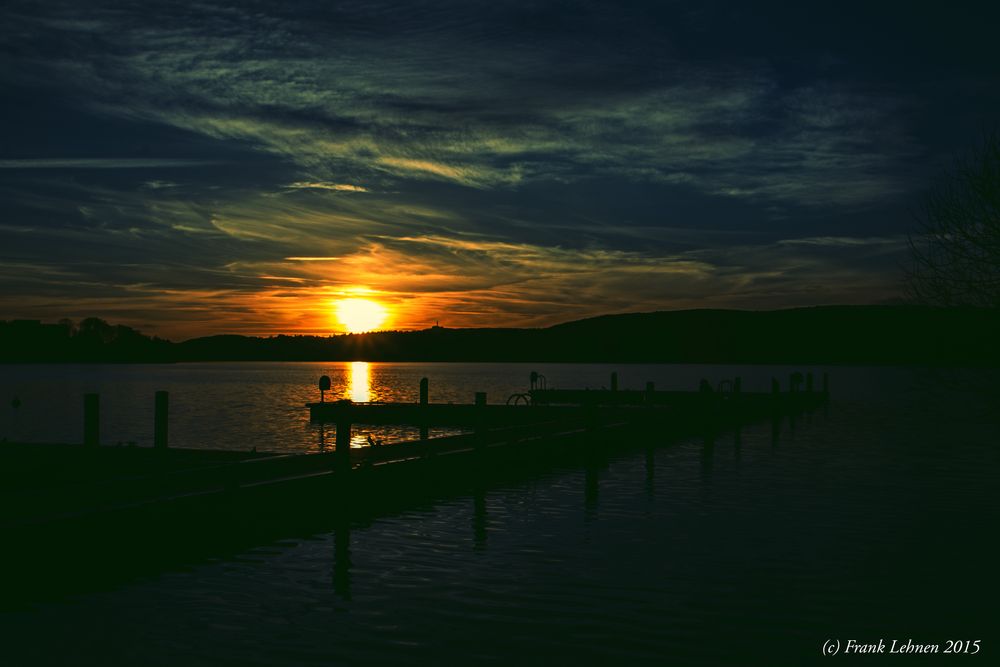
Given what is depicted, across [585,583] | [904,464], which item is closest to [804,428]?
[904,464]

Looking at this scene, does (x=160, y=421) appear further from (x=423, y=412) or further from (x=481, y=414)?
(x=423, y=412)

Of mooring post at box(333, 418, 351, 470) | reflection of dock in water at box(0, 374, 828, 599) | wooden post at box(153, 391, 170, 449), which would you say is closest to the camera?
reflection of dock in water at box(0, 374, 828, 599)

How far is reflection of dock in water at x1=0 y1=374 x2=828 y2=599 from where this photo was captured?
48.9ft

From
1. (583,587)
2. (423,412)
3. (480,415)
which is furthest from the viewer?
(423,412)

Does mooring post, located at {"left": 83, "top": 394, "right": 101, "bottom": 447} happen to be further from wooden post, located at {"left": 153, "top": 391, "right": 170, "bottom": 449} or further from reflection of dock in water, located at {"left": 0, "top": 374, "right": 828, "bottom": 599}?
wooden post, located at {"left": 153, "top": 391, "right": 170, "bottom": 449}

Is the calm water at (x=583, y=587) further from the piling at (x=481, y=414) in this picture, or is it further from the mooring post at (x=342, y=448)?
the piling at (x=481, y=414)

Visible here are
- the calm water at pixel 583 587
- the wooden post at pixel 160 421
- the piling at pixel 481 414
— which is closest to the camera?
the calm water at pixel 583 587

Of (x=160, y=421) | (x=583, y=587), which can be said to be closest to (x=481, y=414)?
(x=160, y=421)

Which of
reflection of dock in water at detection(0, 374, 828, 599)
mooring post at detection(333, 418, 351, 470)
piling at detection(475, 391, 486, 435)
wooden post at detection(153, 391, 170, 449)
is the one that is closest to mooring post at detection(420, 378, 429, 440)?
reflection of dock in water at detection(0, 374, 828, 599)

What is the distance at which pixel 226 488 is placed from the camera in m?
18.3

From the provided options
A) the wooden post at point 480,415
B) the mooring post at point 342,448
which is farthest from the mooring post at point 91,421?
the wooden post at point 480,415

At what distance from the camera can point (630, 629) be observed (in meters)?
11.6

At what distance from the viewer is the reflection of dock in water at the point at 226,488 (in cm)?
1490

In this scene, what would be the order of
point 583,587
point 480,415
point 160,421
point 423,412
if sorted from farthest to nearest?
1. point 423,412
2. point 160,421
3. point 480,415
4. point 583,587
